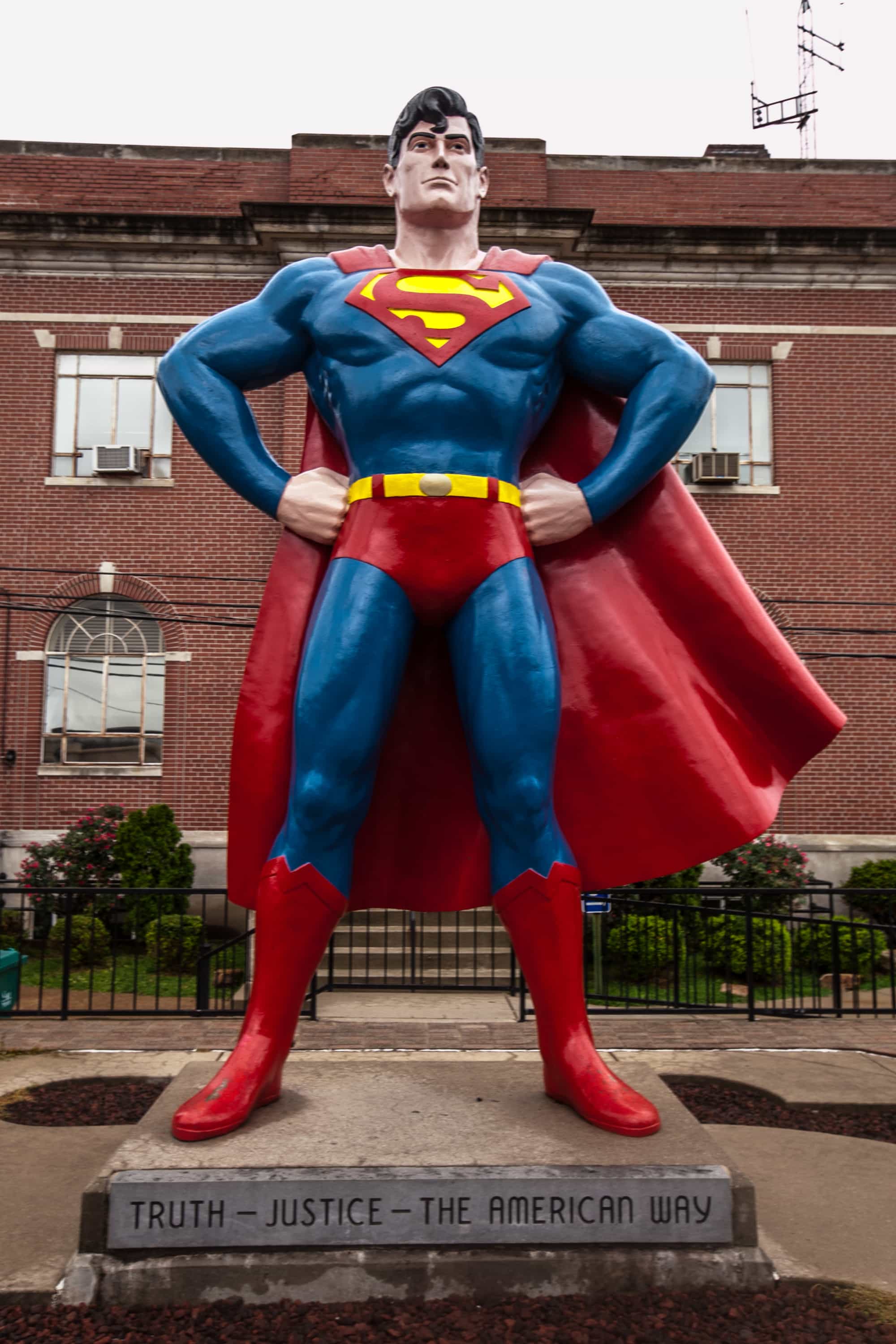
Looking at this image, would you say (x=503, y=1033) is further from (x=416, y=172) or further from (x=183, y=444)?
(x=183, y=444)

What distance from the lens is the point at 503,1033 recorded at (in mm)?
7262

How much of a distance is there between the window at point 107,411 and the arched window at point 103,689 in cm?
213

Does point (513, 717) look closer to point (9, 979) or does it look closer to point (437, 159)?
point (437, 159)

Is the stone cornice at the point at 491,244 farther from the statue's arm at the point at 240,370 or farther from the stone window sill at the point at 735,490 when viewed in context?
the statue's arm at the point at 240,370

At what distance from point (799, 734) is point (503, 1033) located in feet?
14.1

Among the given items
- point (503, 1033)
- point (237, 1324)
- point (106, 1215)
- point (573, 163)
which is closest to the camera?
point (237, 1324)

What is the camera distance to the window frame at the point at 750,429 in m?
15.0

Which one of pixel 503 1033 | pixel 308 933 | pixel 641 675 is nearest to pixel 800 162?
pixel 503 1033

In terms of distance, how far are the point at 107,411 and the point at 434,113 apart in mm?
12268

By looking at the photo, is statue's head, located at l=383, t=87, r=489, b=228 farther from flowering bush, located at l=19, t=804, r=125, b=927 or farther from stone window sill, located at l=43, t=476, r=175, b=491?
stone window sill, located at l=43, t=476, r=175, b=491

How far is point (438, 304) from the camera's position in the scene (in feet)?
11.3

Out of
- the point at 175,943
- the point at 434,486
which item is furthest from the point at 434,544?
the point at 175,943

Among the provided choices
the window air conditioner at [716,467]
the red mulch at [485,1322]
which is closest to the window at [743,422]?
the window air conditioner at [716,467]

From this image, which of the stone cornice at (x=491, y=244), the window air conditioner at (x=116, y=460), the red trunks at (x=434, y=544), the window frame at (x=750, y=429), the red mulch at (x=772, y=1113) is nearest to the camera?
the red trunks at (x=434, y=544)
